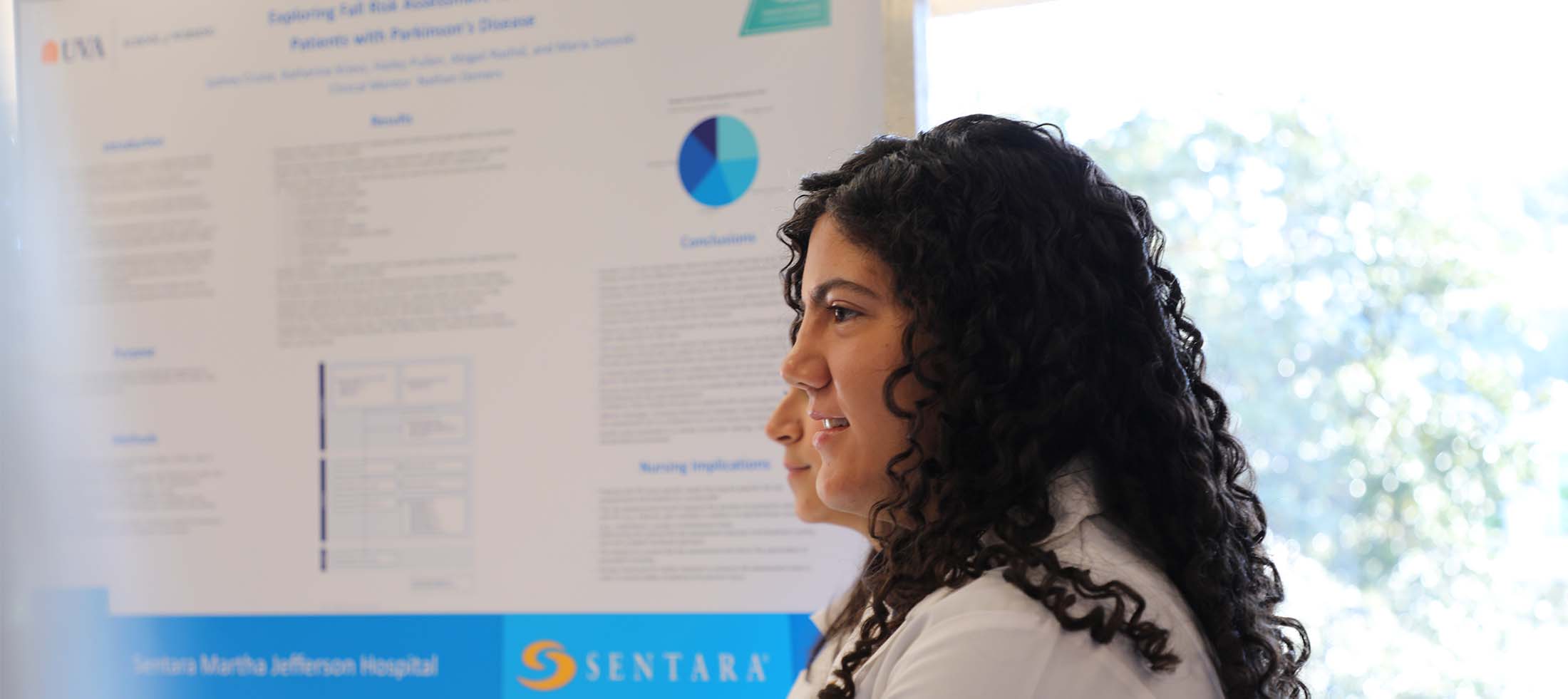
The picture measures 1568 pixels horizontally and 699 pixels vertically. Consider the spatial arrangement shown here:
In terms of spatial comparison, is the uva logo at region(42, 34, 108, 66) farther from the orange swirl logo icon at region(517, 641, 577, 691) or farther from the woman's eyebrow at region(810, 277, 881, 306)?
the woman's eyebrow at region(810, 277, 881, 306)

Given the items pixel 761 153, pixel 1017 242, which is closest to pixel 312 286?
pixel 761 153

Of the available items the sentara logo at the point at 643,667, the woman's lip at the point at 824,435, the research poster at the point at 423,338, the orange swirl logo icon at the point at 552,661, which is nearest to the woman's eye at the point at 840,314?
the woman's lip at the point at 824,435

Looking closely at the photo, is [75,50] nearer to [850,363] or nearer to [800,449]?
[800,449]

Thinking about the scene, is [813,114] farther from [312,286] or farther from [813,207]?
[312,286]

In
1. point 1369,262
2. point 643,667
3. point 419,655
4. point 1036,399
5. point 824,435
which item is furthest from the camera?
point 1369,262

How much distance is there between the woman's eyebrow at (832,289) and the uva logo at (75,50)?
216cm

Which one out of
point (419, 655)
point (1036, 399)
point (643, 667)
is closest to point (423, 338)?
point (419, 655)

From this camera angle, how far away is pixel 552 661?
7.84 ft

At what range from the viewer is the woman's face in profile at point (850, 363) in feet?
4.16

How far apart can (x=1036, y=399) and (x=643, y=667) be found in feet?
4.53

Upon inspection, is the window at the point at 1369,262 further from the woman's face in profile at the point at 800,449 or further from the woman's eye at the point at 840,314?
the woman's eye at the point at 840,314

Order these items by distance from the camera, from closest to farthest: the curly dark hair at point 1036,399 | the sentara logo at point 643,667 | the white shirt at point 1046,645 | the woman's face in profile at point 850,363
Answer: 1. the white shirt at point 1046,645
2. the curly dark hair at point 1036,399
3. the woman's face in profile at point 850,363
4. the sentara logo at point 643,667

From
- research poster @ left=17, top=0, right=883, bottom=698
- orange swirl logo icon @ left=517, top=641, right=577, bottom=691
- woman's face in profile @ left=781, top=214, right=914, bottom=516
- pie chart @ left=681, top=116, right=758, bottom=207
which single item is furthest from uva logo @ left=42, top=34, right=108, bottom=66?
woman's face in profile @ left=781, top=214, right=914, bottom=516

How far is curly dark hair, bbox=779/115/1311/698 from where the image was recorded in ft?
3.75
